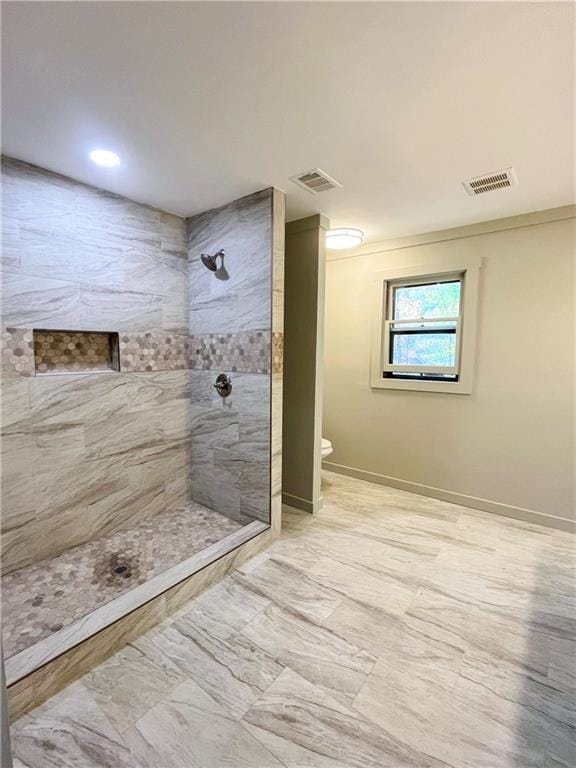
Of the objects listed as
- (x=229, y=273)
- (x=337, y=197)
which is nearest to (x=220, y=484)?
(x=229, y=273)

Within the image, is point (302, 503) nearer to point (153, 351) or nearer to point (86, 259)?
point (153, 351)

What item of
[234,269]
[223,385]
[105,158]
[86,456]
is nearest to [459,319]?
[234,269]

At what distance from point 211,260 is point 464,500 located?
2773mm

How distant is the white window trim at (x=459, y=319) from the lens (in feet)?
8.86

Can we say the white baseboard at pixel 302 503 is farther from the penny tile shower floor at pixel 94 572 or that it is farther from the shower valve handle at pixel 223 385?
the shower valve handle at pixel 223 385

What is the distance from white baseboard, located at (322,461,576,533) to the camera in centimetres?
250

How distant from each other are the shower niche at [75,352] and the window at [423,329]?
7.51 feet

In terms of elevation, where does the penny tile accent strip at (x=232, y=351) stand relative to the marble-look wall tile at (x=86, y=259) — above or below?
below

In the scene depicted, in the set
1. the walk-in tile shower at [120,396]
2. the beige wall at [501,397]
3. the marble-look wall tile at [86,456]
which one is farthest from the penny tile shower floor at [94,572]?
the beige wall at [501,397]

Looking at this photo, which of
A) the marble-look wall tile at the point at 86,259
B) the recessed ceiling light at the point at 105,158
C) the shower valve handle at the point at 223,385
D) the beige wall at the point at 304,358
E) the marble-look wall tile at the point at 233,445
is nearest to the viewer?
the recessed ceiling light at the point at 105,158

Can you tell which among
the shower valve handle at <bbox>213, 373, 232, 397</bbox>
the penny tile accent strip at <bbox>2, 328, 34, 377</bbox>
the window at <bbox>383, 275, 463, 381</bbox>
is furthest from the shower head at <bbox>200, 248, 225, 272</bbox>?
the window at <bbox>383, 275, 463, 381</bbox>

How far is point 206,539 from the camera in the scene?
2215 millimetres

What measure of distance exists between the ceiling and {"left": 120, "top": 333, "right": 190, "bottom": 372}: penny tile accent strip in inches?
37.7

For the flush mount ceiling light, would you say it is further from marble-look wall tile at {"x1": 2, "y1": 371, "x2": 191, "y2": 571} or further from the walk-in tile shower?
marble-look wall tile at {"x1": 2, "y1": 371, "x2": 191, "y2": 571}
